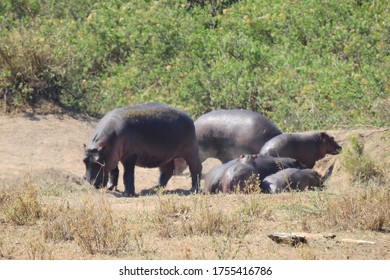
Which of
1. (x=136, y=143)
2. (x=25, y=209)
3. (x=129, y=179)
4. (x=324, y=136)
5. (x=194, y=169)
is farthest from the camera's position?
(x=324, y=136)

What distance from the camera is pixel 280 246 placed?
313 inches

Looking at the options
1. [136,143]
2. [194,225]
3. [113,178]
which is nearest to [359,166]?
[136,143]

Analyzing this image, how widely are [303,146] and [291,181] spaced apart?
2.22 m

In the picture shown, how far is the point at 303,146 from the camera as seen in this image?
13945 mm

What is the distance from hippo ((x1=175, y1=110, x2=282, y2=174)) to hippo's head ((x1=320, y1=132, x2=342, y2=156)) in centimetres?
72

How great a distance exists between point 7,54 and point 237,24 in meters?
4.64

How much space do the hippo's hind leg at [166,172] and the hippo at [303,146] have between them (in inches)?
47.1

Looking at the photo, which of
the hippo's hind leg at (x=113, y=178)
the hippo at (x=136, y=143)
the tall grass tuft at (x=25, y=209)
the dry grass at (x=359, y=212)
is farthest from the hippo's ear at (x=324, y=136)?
the tall grass tuft at (x=25, y=209)

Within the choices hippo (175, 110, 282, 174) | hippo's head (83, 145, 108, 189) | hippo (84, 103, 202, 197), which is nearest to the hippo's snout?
hippo (175, 110, 282, 174)

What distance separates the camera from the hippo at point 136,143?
12508mm

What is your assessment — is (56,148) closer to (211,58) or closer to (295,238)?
(211,58)

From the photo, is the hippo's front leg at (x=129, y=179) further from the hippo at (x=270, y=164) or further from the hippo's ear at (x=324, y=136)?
the hippo's ear at (x=324, y=136)

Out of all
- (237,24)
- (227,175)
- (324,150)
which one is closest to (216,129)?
(324,150)
